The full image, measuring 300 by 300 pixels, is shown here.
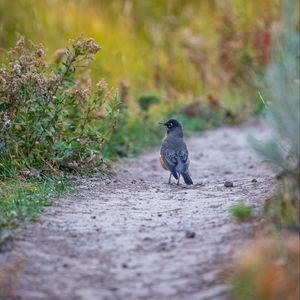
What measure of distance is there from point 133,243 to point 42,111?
2.52 m

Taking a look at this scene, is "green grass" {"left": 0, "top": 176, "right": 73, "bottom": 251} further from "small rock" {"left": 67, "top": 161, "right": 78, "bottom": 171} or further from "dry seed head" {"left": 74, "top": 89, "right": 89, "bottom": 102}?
"dry seed head" {"left": 74, "top": 89, "right": 89, "bottom": 102}

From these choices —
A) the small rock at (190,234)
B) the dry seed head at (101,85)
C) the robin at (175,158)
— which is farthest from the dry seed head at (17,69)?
the small rock at (190,234)

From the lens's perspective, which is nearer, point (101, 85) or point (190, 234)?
point (190, 234)

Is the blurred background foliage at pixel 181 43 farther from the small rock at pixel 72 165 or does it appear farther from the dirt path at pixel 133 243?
the dirt path at pixel 133 243

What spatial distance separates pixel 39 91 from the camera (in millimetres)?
7344

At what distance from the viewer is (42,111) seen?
7.45 metres

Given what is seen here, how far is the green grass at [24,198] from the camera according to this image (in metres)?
5.52

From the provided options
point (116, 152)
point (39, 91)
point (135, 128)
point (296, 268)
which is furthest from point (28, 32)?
point (296, 268)

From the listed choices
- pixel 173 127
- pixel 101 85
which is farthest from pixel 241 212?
pixel 173 127

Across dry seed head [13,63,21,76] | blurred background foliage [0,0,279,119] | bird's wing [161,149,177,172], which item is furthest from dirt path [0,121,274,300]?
blurred background foliage [0,0,279,119]

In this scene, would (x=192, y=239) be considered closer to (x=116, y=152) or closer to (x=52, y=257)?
(x=52, y=257)

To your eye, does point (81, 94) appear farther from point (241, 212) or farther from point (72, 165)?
point (241, 212)

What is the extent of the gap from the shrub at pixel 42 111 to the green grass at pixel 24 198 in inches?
13.6

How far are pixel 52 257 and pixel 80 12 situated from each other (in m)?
9.57
